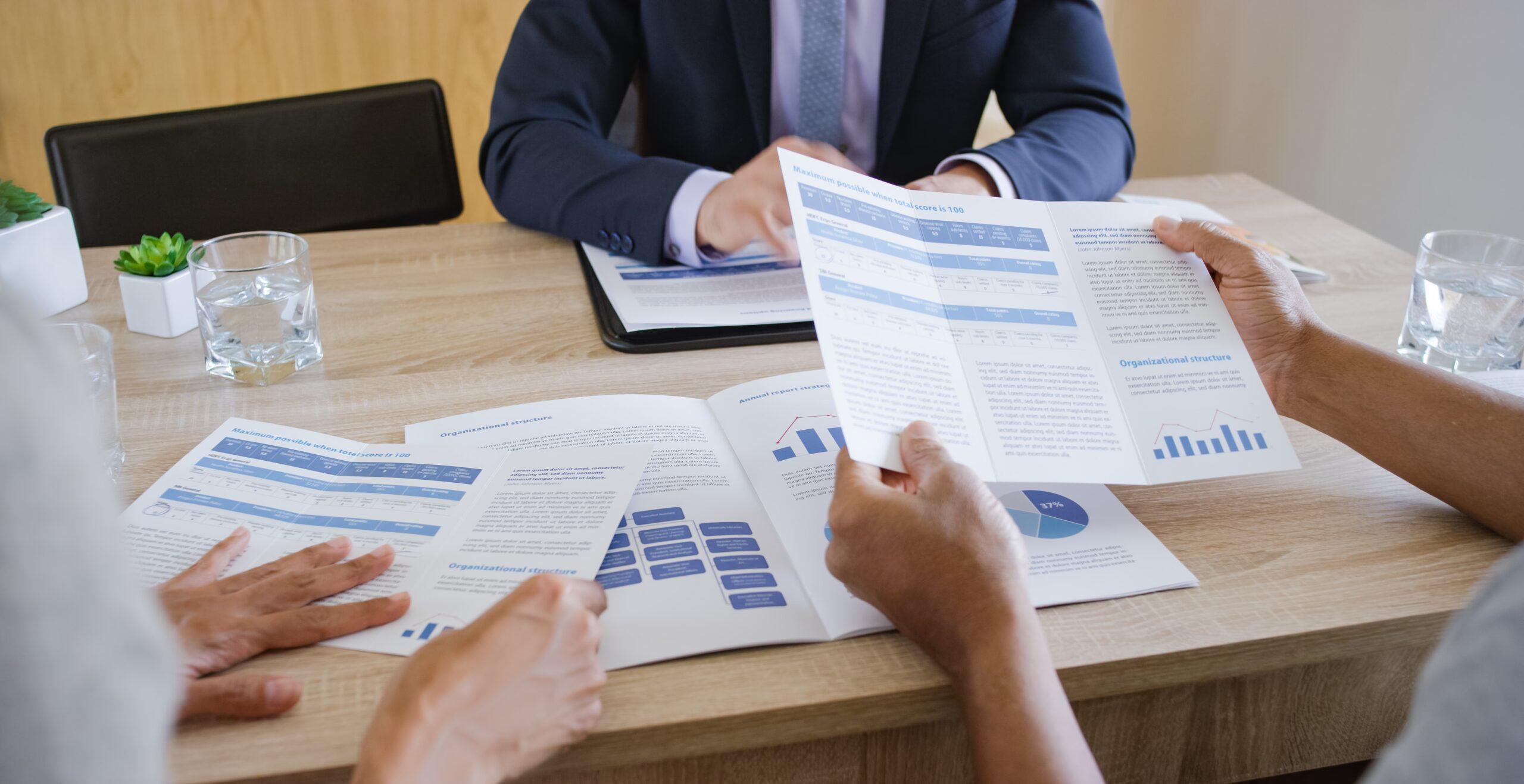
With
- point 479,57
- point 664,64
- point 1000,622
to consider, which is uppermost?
point 664,64

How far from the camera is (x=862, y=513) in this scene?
63 cm

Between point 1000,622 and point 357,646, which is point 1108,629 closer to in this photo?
point 1000,622

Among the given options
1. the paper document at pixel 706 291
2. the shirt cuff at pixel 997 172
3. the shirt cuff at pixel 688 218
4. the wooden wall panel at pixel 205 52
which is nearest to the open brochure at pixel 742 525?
the paper document at pixel 706 291

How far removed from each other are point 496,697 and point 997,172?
2.91ft

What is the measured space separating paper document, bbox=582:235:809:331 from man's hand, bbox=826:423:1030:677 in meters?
0.40

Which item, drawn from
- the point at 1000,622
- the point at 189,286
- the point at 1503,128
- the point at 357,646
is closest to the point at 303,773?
the point at 357,646

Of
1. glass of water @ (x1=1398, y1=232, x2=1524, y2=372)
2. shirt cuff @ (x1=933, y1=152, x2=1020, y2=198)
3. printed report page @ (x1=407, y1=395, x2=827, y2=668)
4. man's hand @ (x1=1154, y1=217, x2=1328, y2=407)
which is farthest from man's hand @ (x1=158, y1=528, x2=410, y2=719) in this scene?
glass of water @ (x1=1398, y1=232, x2=1524, y2=372)

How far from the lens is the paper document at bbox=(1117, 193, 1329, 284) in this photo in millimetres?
1152

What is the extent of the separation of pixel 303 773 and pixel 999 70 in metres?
1.32

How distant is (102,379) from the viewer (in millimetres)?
755

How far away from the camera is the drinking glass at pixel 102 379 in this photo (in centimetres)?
75

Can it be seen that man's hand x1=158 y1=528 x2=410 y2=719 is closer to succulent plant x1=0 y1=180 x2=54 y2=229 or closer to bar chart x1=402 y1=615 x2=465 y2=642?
bar chart x1=402 y1=615 x2=465 y2=642

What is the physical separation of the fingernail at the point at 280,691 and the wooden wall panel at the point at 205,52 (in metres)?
2.39

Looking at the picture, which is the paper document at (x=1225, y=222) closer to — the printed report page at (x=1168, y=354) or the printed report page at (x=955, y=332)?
the printed report page at (x=1168, y=354)
